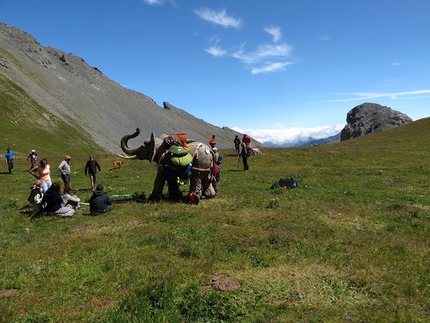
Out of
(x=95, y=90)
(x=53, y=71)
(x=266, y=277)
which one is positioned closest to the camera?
(x=266, y=277)

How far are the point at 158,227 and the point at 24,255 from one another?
163 inches

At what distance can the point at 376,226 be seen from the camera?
12.1m

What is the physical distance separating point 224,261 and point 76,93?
12220 centimetres

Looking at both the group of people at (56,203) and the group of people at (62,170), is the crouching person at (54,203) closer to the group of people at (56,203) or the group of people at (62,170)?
the group of people at (56,203)

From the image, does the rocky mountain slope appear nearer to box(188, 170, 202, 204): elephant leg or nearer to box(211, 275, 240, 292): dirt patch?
box(188, 170, 202, 204): elephant leg


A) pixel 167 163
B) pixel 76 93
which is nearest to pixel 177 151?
pixel 167 163

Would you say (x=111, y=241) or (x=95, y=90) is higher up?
(x=95, y=90)

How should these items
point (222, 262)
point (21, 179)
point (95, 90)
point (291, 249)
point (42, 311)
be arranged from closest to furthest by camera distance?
point (42, 311)
point (222, 262)
point (291, 249)
point (21, 179)
point (95, 90)

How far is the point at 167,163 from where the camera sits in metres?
14.6

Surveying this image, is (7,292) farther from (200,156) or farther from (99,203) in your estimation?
(200,156)

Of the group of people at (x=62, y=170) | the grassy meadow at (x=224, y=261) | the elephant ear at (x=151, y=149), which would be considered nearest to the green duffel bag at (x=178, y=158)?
the elephant ear at (x=151, y=149)

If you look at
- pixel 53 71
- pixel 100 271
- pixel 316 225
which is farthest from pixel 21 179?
pixel 53 71

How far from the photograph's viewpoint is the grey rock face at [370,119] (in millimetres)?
140500

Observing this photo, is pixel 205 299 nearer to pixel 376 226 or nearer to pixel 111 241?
pixel 111 241
